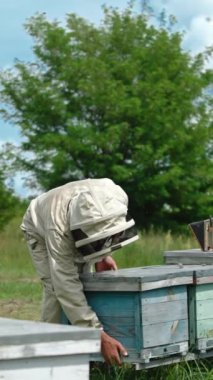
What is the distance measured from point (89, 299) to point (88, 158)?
16.6 meters

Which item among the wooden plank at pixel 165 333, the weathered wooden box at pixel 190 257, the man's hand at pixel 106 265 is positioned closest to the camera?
the wooden plank at pixel 165 333

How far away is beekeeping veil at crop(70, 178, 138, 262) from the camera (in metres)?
4.57

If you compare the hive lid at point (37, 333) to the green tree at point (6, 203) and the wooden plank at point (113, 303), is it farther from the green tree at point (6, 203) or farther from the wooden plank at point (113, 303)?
the green tree at point (6, 203)

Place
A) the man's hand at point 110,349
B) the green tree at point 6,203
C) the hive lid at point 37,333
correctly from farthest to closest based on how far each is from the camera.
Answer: the green tree at point 6,203, the man's hand at point 110,349, the hive lid at point 37,333

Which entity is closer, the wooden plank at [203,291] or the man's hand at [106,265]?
the wooden plank at [203,291]

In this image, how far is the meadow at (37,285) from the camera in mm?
5211

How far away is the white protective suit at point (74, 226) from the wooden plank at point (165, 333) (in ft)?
0.89

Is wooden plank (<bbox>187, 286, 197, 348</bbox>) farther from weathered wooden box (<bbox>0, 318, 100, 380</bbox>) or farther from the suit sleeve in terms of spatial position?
weathered wooden box (<bbox>0, 318, 100, 380</bbox>)

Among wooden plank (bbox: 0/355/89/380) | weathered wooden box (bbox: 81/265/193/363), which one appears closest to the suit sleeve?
weathered wooden box (bbox: 81/265/193/363)

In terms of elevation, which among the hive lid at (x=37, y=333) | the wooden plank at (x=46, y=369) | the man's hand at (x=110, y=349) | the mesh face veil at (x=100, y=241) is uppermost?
the mesh face veil at (x=100, y=241)

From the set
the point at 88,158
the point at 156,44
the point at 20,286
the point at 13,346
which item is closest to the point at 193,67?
the point at 156,44

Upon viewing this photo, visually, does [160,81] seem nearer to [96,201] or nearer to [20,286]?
[20,286]

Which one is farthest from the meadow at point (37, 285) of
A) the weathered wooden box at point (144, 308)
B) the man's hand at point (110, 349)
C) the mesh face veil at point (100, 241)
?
the mesh face veil at point (100, 241)

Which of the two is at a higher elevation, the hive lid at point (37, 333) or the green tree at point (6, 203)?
the green tree at point (6, 203)
